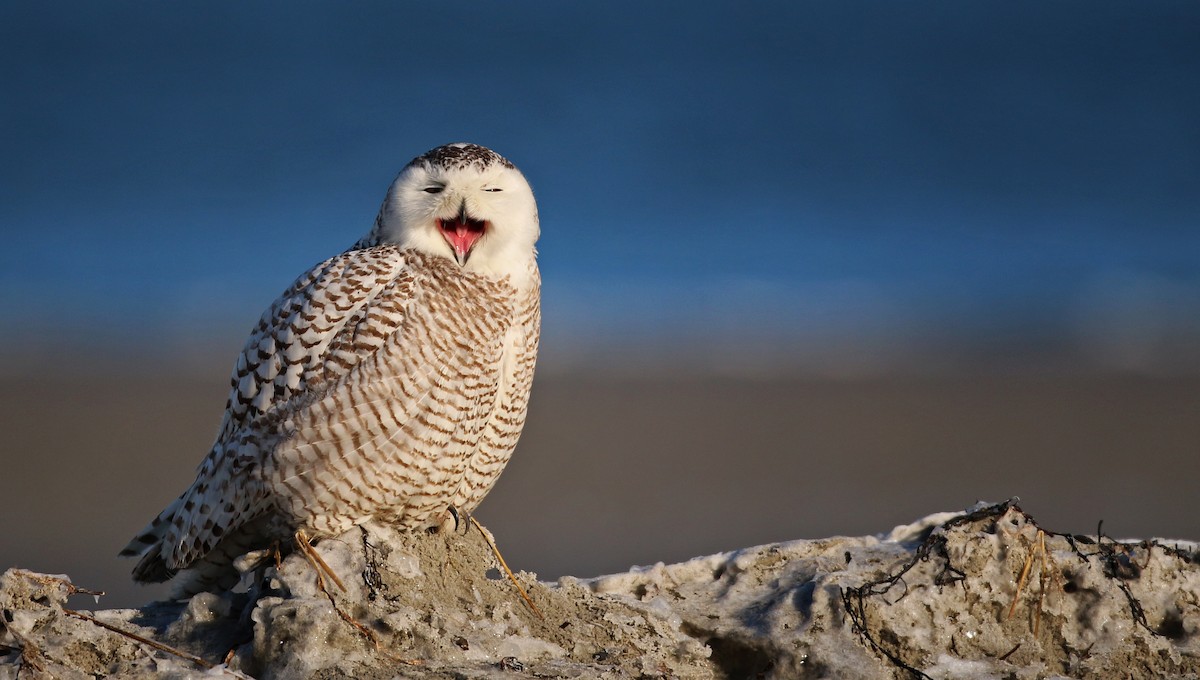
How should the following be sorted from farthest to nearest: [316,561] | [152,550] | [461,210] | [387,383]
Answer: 1. [152,550]
2. [461,210]
3. [387,383]
4. [316,561]

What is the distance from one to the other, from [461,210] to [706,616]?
76.2 inches

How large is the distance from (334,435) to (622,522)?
14177 mm

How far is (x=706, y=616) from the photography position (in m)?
5.14

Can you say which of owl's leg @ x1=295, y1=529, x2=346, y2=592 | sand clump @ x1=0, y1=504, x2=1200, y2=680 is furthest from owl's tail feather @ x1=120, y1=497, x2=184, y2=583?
owl's leg @ x1=295, y1=529, x2=346, y2=592

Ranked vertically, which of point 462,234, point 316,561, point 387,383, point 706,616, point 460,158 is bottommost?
point 316,561

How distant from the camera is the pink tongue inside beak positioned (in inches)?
216

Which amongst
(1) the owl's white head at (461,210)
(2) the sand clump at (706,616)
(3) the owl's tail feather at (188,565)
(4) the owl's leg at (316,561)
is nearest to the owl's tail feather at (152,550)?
(3) the owl's tail feather at (188,565)

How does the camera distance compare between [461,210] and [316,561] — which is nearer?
[316,561]

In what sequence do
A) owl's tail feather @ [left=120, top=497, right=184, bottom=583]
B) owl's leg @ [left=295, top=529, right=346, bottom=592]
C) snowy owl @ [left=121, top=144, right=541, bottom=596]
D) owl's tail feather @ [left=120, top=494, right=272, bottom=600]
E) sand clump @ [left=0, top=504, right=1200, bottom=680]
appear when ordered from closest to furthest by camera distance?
sand clump @ [left=0, top=504, right=1200, bottom=680] < owl's leg @ [left=295, top=529, right=346, bottom=592] < snowy owl @ [left=121, top=144, right=541, bottom=596] < owl's tail feather @ [left=120, top=494, right=272, bottom=600] < owl's tail feather @ [left=120, top=497, right=184, bottom=583]

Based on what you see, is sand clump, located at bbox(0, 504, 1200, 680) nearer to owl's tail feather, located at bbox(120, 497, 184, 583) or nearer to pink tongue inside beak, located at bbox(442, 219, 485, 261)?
owl's tail feather, located at bbox(120, 497, 184, 583)

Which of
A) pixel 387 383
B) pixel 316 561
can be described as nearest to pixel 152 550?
pixel 316 561

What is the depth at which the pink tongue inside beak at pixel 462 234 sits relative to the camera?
216 inches

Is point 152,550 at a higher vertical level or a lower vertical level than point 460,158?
lower

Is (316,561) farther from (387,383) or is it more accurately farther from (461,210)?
(461,210)
